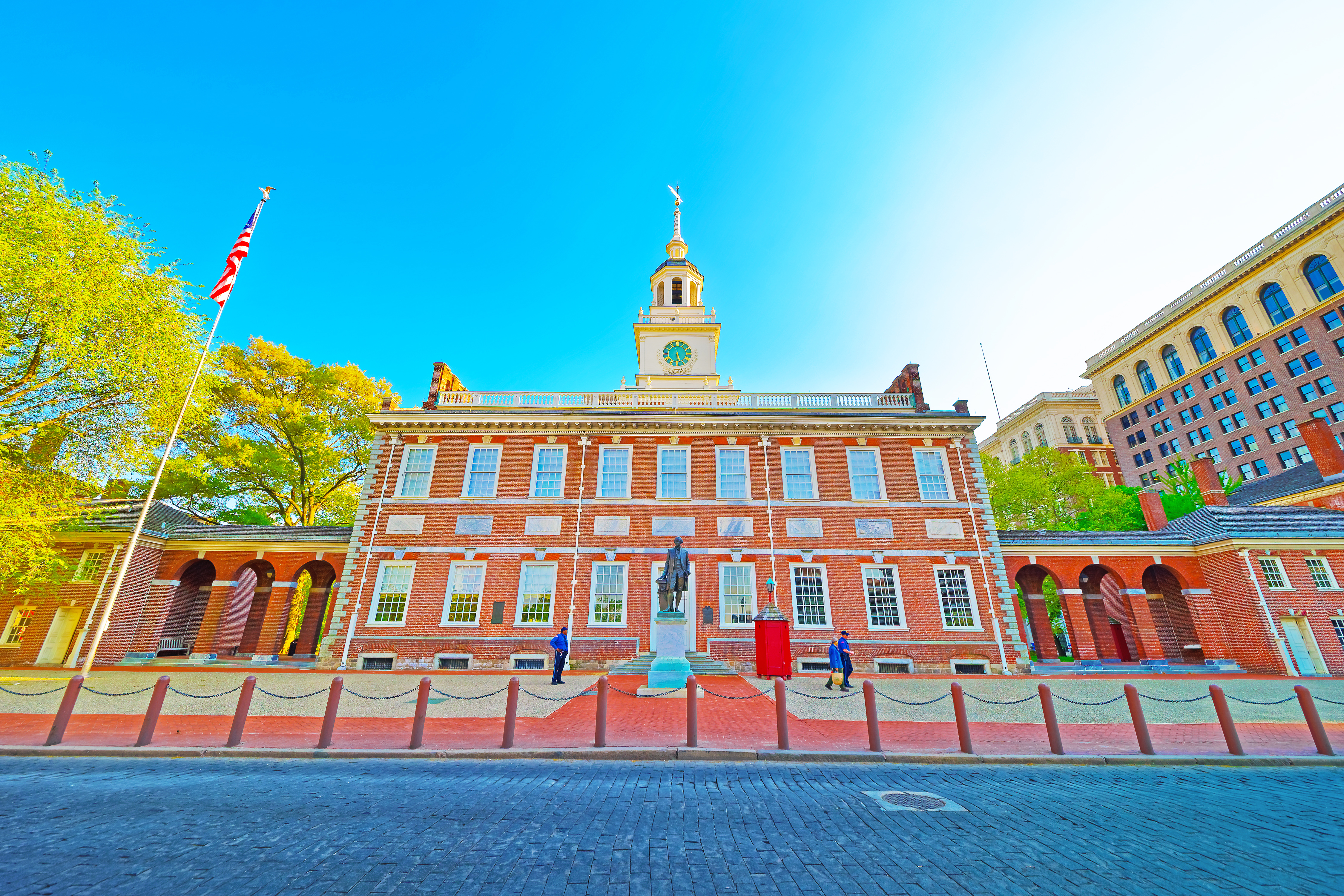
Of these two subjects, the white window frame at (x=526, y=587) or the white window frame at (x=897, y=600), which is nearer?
the white window frame at (x=897, y=600)

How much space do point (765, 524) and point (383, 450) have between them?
54.6 feet

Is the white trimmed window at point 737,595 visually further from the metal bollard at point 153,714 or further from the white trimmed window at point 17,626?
the white trimmed window at point 17,626

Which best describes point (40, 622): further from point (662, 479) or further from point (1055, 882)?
point (1055, 882)

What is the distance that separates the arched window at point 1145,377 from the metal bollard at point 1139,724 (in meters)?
69.4

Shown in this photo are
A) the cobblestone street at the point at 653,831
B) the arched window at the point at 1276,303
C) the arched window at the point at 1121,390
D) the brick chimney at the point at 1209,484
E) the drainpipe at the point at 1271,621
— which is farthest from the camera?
the arched window at the point at 1121,390

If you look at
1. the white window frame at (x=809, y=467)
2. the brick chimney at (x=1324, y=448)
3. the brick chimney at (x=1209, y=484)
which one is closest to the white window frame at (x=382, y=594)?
the white window frame at (x=809, y=467)

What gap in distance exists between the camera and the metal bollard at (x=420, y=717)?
8.57m

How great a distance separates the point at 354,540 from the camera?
70.9 ft

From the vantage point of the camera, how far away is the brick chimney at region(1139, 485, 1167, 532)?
87.9ft

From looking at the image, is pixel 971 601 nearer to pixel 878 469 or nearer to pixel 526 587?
pixel 878 469

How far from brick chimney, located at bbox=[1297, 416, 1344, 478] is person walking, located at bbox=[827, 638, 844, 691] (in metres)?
31.9

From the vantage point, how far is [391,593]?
21.1 metres

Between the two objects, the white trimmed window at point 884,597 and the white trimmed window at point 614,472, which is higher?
the white trimmed window at point 614,472

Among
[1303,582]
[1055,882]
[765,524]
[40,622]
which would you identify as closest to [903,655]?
[765,524]
